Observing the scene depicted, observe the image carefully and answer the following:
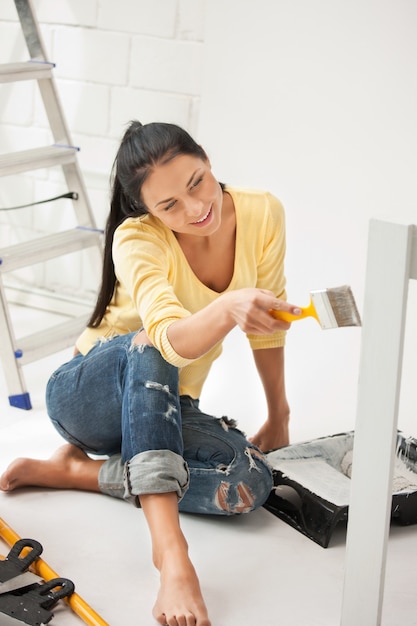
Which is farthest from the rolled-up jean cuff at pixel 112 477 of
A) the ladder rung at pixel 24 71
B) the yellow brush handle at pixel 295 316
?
the ladder rung at pixel 24 71

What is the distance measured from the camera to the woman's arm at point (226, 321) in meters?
1.47

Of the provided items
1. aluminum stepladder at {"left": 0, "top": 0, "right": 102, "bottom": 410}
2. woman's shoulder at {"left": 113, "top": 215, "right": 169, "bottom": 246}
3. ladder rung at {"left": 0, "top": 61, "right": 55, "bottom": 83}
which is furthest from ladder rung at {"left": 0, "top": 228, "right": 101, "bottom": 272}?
woman's shoulder at {"left": 113, "top": 215, "right": 169, "bottom": 246}

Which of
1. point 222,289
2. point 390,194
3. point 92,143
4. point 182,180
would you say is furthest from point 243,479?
point 92,143

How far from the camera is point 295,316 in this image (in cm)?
144

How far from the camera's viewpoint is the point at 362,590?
4.51ft

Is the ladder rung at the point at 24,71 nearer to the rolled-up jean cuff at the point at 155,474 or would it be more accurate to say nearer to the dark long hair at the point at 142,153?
the dark long hair at the point at 142,153

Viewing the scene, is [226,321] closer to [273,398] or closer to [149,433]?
[149,433]

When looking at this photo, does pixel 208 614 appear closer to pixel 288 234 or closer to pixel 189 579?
pixel 189 579

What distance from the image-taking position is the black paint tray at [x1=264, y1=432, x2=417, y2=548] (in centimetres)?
179

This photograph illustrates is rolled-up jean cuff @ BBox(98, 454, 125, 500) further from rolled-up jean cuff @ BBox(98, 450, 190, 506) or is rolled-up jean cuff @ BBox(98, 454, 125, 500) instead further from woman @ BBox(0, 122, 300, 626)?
rolled-up jean cuff @ BBox(98, 450, 190, 506)

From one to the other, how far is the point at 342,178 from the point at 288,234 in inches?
9.4

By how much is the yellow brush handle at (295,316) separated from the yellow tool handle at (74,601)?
1.83ft

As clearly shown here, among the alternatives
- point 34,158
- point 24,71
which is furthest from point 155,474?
point 24,71

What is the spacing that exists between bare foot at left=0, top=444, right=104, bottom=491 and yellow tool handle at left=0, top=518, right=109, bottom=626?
0.68 feet
